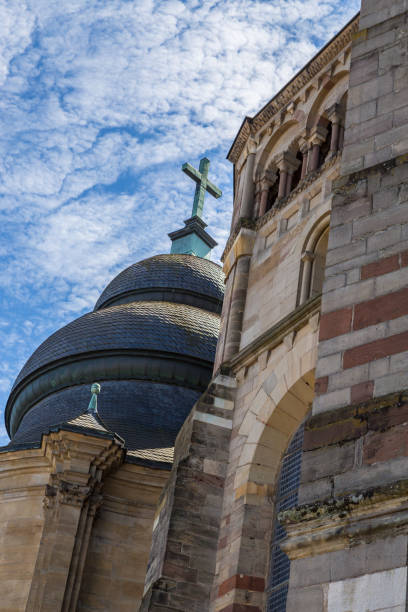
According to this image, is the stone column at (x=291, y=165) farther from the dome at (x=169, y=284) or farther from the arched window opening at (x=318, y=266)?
the dome at (x=169, y=284)

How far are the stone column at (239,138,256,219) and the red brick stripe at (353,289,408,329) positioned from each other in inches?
486

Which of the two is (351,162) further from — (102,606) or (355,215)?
(102,606)

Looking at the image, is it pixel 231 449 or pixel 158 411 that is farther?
pixel 158 411

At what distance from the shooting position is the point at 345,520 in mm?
9039

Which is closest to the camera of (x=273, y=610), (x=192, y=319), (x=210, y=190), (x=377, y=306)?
(x=377, y=306)

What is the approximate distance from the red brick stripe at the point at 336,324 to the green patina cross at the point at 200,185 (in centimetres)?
3221

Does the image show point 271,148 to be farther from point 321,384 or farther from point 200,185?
point 200,185

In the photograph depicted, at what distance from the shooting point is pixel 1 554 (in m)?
25.4

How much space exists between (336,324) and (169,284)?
80.7 feet

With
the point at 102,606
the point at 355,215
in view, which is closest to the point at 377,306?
the point at 355,215

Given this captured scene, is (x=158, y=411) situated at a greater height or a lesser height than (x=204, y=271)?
lesser

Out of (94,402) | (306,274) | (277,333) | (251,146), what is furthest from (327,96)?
(94,402)

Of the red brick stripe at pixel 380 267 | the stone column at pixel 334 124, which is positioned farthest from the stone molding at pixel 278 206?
the red brick stripe at pixel 380 267

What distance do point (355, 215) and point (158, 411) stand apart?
61.9ft
